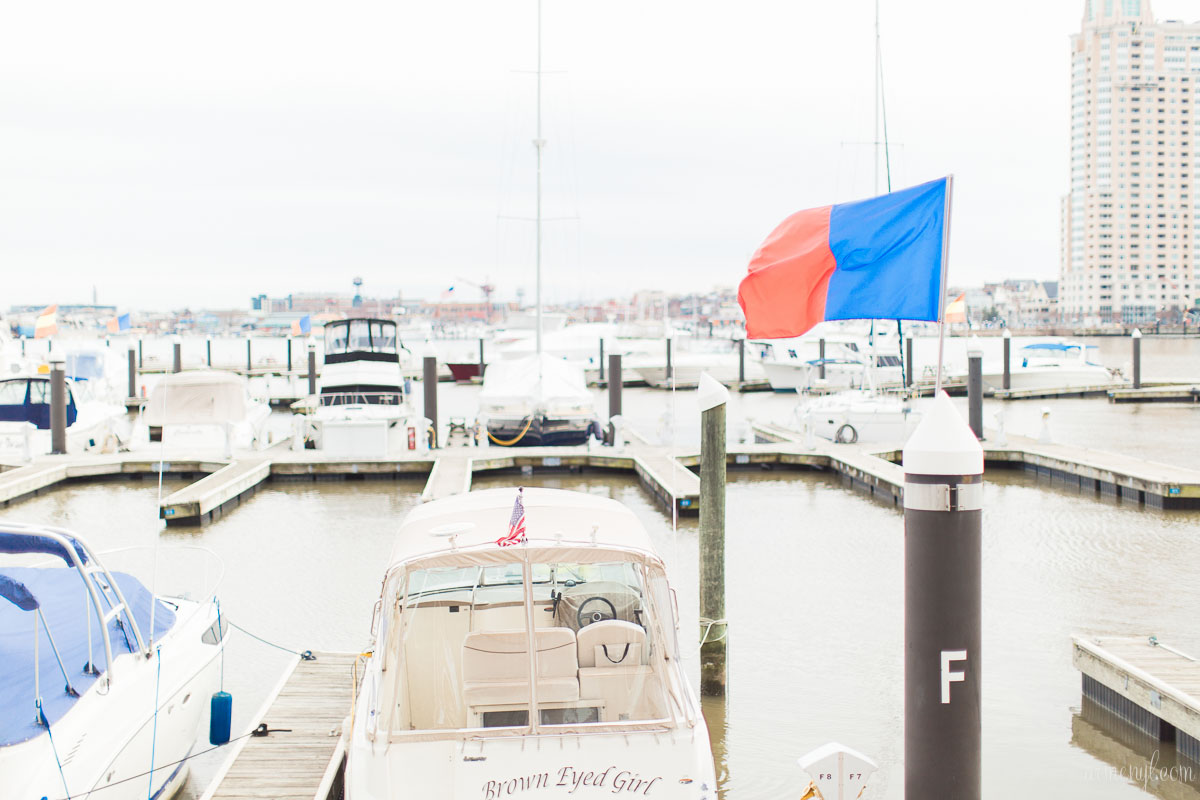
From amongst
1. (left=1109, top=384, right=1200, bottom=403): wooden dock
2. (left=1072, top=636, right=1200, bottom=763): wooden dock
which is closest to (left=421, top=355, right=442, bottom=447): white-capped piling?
(left=1072, top=636, right=1200, bottom=763): wooden dock

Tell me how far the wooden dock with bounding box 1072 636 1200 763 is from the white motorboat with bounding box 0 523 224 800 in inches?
282

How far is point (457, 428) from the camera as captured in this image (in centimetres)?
3045

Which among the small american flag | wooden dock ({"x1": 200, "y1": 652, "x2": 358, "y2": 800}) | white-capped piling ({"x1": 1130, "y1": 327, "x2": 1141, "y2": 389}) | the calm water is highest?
white-capped piling ({"x1": 1130, "y1": 327, "x2": 1141, "y2": 389})

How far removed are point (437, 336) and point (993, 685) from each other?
15536cm

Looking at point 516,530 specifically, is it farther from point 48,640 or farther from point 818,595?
point 818,595

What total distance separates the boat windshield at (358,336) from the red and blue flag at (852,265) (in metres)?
21.6

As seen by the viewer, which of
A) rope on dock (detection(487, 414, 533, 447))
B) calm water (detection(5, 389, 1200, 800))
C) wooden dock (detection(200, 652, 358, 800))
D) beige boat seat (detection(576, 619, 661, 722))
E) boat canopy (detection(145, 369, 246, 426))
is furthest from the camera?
rope on dock (detection(487, 414, 533, 447))

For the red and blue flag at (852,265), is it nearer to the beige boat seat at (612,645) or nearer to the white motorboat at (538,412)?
the beige boat seat at (612,645)

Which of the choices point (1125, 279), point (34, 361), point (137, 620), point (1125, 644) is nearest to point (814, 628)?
point (1125, 644)

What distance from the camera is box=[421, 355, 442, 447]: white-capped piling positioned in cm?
2478

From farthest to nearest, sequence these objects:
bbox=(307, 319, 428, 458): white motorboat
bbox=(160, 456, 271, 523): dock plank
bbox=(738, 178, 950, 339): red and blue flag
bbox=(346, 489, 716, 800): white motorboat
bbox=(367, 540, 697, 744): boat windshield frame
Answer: bbox=(307, 319, 428, 458): white motorboat → bbox=(160, 456, 271, 523): dock plank → bbox=(738, 178, 950, 339): red and blue flag → bbox=(367, 540, 697, 744): boat windshield frame → bbox=(346, 489, 716, 800): white motorboat

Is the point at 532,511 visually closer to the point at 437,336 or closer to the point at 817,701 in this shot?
the point at 817,701

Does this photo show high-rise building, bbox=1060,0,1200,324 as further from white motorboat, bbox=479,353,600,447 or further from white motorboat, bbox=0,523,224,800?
white motorboat, bbox=0,523,224,800

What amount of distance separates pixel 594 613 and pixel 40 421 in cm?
2239
